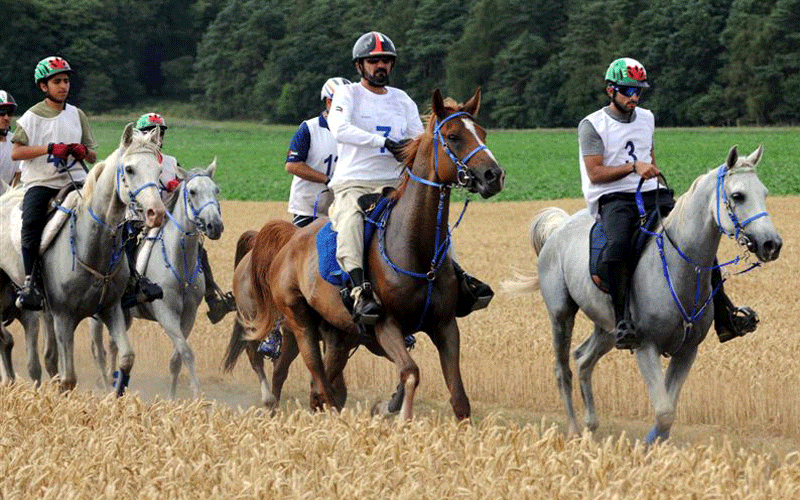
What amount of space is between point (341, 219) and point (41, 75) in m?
3.63

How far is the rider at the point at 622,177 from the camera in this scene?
10.3 m

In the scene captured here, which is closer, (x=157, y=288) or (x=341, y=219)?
(x=341, y=219)

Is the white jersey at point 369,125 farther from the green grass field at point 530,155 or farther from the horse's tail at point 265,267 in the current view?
the green grass field at point 530,155

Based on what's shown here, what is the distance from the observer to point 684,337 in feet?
33.1

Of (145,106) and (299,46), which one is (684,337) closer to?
(299,46)

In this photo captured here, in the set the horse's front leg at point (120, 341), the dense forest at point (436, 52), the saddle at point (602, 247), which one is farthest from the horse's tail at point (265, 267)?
the dense forest at point (436, 52)

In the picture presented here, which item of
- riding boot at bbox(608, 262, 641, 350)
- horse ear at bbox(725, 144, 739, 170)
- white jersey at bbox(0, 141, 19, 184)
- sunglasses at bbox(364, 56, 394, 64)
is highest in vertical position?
sunglasses at bbox(364, 56, 394, 64)

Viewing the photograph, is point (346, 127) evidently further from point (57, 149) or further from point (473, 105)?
point (57, 149)

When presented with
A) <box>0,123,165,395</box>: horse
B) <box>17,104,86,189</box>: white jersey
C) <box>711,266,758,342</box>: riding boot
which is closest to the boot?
<box>0,123,165,395</box>: horse

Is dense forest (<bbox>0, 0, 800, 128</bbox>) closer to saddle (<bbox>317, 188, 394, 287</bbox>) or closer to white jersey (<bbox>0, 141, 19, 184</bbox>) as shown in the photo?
white jersey (<bbox>0, 141, 19, 184</bbox>)

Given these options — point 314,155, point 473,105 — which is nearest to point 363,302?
point 473,105

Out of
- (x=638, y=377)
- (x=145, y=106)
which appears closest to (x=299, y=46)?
(x=145, y=106)

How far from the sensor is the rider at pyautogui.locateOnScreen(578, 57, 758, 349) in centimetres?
1034

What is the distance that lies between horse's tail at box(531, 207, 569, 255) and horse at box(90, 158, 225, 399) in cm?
313
